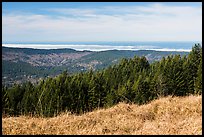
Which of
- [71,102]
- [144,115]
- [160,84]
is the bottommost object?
[71,102]

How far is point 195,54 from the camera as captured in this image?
7256 cm

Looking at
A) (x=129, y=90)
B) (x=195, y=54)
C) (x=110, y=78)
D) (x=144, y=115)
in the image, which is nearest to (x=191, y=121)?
(x=144, y=115)

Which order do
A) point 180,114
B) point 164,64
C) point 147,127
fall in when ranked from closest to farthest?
point 147,127 < point 180,114 < point 164,64

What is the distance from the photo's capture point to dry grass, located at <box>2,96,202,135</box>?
7801 millimetres

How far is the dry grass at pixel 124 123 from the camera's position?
780 cm

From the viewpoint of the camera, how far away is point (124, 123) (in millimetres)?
8555

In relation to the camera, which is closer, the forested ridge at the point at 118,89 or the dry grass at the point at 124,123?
the dry grass at the point at 124,123

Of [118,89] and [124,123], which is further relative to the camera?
[118,89]

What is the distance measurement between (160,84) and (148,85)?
2.86m

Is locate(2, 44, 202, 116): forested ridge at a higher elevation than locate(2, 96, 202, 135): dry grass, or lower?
lower

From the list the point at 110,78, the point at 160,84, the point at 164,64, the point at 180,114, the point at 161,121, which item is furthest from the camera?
the point at 110,78

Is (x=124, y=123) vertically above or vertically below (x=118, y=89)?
above

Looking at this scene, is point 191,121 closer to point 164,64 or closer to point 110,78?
point 164,64

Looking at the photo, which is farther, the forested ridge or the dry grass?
the forested ridge
